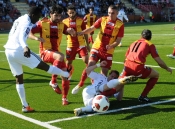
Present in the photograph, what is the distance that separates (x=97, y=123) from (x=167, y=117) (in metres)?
1.41

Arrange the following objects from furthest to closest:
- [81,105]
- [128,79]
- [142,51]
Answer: [81,105] < [142,51] < [128,79]

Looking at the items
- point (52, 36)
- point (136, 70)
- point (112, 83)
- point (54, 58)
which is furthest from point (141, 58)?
point (52, 36)

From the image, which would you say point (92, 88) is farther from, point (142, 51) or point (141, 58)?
point (142, 51)

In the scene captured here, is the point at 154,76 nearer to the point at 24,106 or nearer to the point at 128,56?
the point at 128,56

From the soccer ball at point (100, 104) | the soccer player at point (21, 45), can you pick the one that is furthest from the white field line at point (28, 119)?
the soccer ball at point (100, 104)

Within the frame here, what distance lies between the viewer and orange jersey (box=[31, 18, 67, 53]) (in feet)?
27.3

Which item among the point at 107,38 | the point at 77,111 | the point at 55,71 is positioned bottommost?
the point at 77,111

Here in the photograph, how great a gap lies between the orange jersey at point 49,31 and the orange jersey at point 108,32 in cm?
97

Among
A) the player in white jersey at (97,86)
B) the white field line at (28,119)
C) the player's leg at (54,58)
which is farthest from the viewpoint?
the player's leg at (54,58)

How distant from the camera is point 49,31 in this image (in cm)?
838

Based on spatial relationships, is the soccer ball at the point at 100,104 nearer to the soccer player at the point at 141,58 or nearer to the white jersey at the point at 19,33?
the soccer player at the point at 141,58

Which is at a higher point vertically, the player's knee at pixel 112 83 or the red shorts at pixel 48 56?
the red shorts at pixel 48 56

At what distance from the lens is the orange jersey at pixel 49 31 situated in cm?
832

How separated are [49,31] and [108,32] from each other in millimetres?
1508
